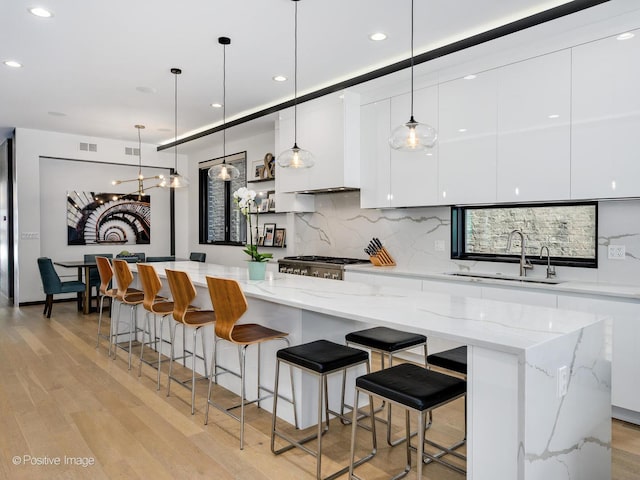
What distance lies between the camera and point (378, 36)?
3727 mm

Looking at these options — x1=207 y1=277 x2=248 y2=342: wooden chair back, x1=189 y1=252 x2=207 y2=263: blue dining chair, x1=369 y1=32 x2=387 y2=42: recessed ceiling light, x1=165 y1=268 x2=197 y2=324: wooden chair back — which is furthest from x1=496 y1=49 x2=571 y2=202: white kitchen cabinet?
x1=189 y1=252 x2=207 y2=263: blue dining chair

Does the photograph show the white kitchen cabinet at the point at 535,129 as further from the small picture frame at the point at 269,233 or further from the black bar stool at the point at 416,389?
the small picture frame at the point at 269,233

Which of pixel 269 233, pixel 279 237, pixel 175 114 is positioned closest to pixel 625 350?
pixel 279 237

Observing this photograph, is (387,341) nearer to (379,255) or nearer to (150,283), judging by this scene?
(150,283)

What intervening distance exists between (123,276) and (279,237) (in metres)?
2.65

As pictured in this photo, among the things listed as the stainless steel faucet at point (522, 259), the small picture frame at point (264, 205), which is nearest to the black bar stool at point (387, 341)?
the stainless steel faucet at point (522, 259)

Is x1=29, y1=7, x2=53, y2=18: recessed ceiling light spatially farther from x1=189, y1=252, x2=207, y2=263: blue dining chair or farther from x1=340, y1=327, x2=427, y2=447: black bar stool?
x1=189, y1=252, x2=207, y2=263: blue dining chair

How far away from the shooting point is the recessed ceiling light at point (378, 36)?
3.69m

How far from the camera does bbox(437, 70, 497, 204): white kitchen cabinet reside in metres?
3.77

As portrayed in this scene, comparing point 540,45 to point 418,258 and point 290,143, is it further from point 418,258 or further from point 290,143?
point 290,143

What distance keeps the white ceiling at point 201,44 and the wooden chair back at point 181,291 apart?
1907mm

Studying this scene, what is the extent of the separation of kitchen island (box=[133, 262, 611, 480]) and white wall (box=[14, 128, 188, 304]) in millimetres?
6541

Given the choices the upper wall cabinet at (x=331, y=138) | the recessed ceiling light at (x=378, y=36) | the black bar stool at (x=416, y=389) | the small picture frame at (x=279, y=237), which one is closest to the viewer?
the black bar stool at (x=416, y=389)

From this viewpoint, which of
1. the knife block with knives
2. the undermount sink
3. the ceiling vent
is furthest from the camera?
the ceiling vent
